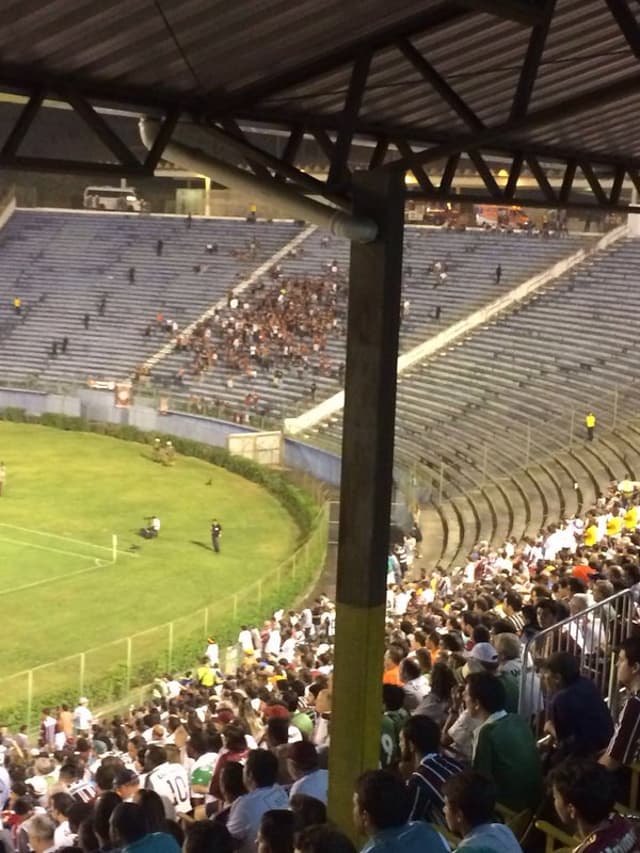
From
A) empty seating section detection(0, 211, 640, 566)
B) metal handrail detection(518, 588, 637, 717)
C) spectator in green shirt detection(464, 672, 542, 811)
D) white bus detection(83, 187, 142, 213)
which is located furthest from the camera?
white bus detection(83, 187, 142, 213)

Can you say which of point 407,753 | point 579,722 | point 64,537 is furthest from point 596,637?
point 64,537

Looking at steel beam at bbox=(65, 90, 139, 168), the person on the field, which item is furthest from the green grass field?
steel beam at bbox=(65, 90, 139, 168)

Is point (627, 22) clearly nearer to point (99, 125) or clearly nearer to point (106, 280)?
point (99, 125)

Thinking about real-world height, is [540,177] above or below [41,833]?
above

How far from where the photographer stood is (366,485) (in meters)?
8.16

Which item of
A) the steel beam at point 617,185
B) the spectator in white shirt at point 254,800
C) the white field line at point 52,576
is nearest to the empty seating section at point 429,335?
the white field line at point 52,576

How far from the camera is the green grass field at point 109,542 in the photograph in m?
21.4

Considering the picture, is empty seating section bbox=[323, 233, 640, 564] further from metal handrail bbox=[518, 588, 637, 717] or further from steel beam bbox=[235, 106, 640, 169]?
metal handrail bbox=[518, 588, 637, 717]

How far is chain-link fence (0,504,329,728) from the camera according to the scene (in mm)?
17094

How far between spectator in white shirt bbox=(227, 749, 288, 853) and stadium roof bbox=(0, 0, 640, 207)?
324 centimetres

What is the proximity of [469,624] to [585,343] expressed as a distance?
21.9 metres

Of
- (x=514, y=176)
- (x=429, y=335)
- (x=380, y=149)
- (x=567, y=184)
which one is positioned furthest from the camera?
(x=429, y=335)

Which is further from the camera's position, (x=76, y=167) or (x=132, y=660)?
(x=132, y=660)

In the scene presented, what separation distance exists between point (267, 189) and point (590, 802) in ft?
14.5
